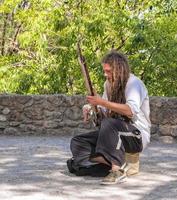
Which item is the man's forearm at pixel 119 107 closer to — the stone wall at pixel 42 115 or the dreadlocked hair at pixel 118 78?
the dreadlocked hair at pixel 118 78

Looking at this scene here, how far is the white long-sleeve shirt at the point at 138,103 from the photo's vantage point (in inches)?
183

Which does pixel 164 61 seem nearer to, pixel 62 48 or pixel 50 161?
pixel 62 48

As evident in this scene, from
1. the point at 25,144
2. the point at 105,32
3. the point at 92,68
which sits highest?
the point at 105,32

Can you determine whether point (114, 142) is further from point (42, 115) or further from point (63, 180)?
point (42, 115)

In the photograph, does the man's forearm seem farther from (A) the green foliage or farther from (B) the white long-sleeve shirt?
(A) the green foliage

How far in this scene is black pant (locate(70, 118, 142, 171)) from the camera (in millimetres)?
4621

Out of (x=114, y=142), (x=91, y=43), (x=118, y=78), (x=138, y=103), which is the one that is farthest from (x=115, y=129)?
(x=91, y=43)

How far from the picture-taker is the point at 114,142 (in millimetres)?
4621

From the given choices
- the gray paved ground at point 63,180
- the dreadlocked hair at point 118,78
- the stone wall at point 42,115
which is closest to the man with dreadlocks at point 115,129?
the dreadlocked hair at point 118,78

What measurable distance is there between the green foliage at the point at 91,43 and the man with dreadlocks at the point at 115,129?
5426mm

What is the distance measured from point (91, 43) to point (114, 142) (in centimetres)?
659

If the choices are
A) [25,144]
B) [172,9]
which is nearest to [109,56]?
[25,144]

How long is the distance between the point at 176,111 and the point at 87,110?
10.7ft

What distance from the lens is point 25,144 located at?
734 cm
